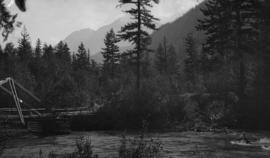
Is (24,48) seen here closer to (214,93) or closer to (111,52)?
(111,52)

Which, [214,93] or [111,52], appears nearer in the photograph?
[214,93]

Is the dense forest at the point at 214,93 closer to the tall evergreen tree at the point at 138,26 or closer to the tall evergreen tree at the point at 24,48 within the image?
the tall evergreen tree at the point at 138,26

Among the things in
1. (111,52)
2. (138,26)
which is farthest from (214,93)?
(111,52)

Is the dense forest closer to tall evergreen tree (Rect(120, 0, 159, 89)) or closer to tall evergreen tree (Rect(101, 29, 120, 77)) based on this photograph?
tall evergreen tree (Rect(120, 0, 159, 89))

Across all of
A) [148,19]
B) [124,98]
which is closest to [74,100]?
[124,98]

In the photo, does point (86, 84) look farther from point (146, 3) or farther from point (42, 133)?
point (42, 133)

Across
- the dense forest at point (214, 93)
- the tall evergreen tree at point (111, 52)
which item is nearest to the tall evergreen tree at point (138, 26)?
the dense forest at point (214, 93)

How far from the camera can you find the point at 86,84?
6456 centimetres

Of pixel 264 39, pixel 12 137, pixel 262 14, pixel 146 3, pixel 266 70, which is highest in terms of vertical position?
pixel 146 3

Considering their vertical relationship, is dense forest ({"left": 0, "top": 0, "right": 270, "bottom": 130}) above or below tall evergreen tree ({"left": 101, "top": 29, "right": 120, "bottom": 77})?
below

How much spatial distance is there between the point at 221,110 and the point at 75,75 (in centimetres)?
3664

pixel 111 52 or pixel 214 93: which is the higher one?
pixel 111 52

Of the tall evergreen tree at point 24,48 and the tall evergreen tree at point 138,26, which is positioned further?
the tall evergreen tree at point 24,48

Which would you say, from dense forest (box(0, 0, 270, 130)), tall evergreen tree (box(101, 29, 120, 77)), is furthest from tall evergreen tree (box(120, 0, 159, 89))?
tall evergreen tree (box(101, 29, 120, 77))
